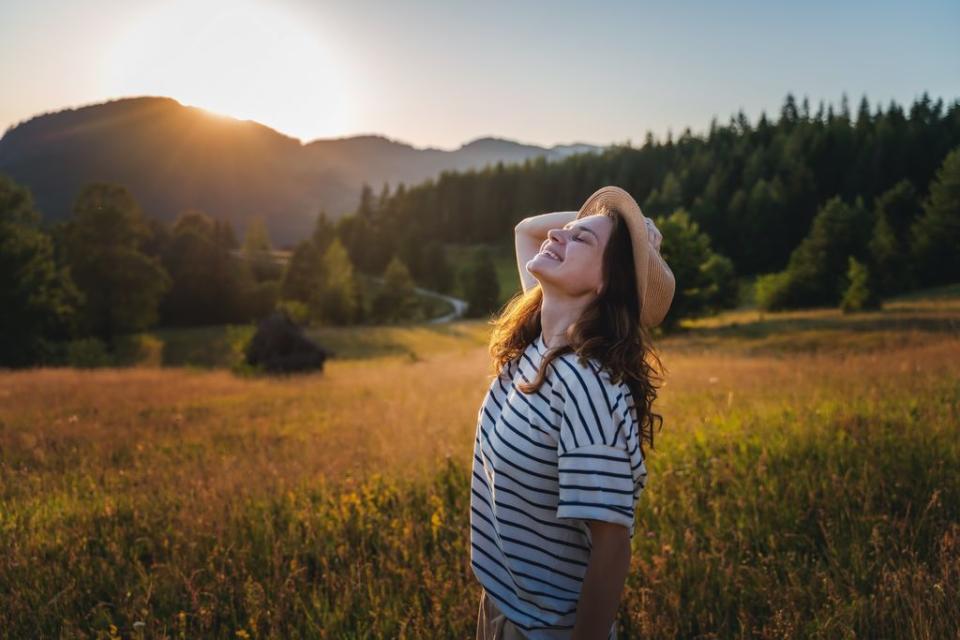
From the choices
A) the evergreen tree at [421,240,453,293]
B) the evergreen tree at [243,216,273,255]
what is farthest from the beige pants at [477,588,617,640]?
the evergreen tree at [421,240,453,293]

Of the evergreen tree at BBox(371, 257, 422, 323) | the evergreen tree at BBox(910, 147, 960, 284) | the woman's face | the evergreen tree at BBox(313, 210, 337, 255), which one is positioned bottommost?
the evergreen tree at BBox(371, 257, 422, 323)

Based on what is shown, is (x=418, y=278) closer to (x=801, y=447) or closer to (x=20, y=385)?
(x=20, y=385)

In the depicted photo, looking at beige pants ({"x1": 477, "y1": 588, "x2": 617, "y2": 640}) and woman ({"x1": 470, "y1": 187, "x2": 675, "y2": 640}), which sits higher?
woman ({"x1": 470, "y1": 187, "x2": 675, "y2": 640})

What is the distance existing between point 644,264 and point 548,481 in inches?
29.8

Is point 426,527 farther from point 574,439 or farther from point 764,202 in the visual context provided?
point 764,202

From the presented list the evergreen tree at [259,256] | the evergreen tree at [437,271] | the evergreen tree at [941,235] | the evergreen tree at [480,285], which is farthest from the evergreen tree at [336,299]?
the evergreen tree at [941,235]

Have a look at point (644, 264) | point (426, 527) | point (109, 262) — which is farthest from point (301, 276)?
point (644, 264)

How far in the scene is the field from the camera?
10.6ft

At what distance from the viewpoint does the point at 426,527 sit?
4.38 meters

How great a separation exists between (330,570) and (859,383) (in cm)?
779

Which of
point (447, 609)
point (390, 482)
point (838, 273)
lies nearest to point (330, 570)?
point (447, 609)

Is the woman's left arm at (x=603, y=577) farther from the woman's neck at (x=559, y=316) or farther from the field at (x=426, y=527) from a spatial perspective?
the field at (x=426, y=527)

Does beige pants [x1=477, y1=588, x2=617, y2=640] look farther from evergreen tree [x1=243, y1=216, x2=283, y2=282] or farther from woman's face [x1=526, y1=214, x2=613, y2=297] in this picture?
evergreen tree [x1=243, y1=216, x2=283, y2=282]

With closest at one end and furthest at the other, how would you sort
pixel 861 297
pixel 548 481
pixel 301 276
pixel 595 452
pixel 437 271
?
1. pixel 595 452
2. pixel 548 481
3. pixel 861 297
4. pixel 301 276
5. pixel 437 271
